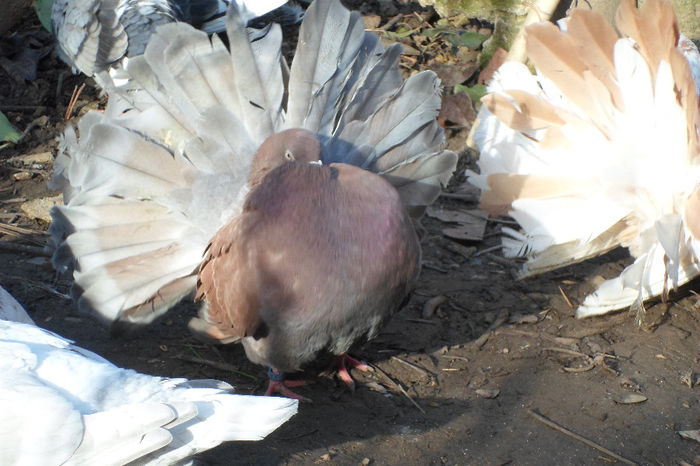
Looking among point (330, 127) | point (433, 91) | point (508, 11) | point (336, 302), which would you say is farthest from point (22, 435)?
point (508, 11)

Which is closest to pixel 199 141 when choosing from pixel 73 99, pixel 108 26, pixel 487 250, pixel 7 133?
pixel 487 250

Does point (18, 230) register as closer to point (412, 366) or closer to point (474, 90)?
point (412, 366)

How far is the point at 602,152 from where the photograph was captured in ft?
11.1

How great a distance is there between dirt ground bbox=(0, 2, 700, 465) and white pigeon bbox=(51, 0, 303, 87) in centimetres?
164

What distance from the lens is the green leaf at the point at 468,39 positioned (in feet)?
18.0

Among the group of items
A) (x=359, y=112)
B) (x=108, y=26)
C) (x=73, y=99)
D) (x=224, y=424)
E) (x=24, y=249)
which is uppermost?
(x=359, y=112)

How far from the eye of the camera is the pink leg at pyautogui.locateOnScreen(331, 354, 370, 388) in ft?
9.99

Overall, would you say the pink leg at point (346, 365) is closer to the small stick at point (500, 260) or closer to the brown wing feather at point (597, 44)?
the small stick at point (500, 260)

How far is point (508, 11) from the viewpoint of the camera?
5094mm

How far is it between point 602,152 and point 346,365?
1.46 m

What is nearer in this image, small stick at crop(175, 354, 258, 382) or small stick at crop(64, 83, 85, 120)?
small stick at crop(175, 354, 258, 382)

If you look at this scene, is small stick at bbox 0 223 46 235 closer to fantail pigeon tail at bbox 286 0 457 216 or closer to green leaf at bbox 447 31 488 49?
fantail pigeon tail at bbox 286 0 457 216

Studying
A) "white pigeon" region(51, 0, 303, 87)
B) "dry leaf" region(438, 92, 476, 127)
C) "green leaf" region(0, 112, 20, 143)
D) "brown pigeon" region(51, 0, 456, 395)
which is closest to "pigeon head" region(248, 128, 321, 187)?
"brown pigeon" region(51, 0, 456, 395)

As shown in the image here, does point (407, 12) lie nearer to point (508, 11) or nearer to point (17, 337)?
point (508, 11)
